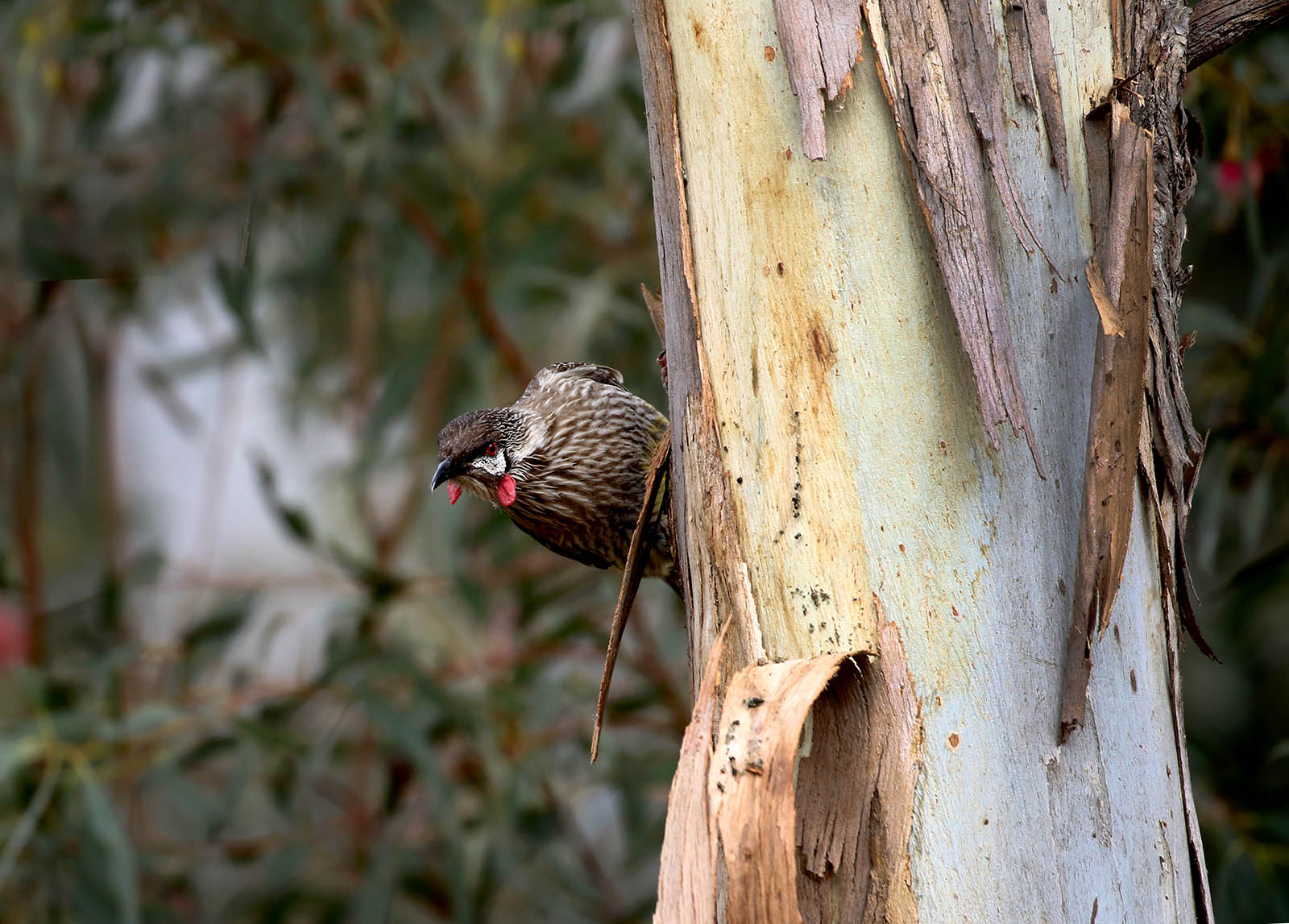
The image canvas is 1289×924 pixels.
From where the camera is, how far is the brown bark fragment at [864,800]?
42.3 inches

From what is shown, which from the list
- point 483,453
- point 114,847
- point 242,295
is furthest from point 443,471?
point 114,847

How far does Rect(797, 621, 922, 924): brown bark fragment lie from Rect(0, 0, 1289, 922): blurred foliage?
149 cm

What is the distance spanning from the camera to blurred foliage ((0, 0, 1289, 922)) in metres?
2.84

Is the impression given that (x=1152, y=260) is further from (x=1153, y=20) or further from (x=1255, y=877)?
(x=1255, y=877)

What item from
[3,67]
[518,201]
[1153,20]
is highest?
[3,67]

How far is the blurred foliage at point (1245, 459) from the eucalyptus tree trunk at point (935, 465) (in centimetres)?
119

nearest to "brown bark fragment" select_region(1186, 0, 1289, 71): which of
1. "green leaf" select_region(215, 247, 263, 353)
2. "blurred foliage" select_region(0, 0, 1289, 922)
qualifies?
"blurred foliage" select_region(0, 0, 1289, 922)

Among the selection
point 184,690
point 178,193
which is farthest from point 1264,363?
point 178,193

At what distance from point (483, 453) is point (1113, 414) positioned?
1551 millimetres

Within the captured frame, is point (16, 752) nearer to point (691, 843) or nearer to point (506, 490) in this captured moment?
point (506, 490)

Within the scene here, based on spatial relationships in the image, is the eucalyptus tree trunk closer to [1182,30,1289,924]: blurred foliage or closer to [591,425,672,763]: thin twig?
[591,425,672,763]: thin twig

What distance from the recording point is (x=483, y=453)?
8.15 feet

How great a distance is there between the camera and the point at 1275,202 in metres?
2.85

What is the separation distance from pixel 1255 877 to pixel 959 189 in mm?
2001
